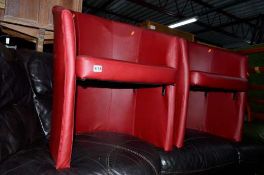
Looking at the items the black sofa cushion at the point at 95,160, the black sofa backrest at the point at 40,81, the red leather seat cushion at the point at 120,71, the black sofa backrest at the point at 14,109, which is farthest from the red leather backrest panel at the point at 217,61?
the black sofa backrest at the point at 14,109

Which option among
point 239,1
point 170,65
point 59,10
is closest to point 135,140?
point 170,65

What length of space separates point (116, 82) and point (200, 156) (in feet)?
2.02

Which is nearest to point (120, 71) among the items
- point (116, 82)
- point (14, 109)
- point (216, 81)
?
point (116, 82)

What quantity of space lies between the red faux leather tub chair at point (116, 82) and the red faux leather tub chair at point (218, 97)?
403 mm

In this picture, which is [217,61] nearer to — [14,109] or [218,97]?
[218,97]

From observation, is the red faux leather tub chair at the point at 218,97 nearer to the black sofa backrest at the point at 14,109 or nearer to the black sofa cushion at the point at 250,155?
the black sofa cushion at the point at 250,155

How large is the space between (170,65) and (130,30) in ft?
1.01

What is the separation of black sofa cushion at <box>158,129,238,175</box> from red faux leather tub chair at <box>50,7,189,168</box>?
0.07m

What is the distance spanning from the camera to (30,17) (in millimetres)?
1857

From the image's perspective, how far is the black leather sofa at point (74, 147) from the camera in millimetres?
936

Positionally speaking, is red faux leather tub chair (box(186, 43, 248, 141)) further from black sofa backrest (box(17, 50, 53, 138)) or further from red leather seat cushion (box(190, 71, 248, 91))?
black sofa backrest (box(17, 50, 53, 138))

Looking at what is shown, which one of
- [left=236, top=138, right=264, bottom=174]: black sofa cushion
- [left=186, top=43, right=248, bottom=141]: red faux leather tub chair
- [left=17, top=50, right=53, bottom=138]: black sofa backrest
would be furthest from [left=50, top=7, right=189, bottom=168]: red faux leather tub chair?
[left=236, top=138, right=264, bottom=174]: black sofa cushion

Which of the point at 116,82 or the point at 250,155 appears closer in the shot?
the point at 116,82

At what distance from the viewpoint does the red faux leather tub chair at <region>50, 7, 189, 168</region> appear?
883mm
